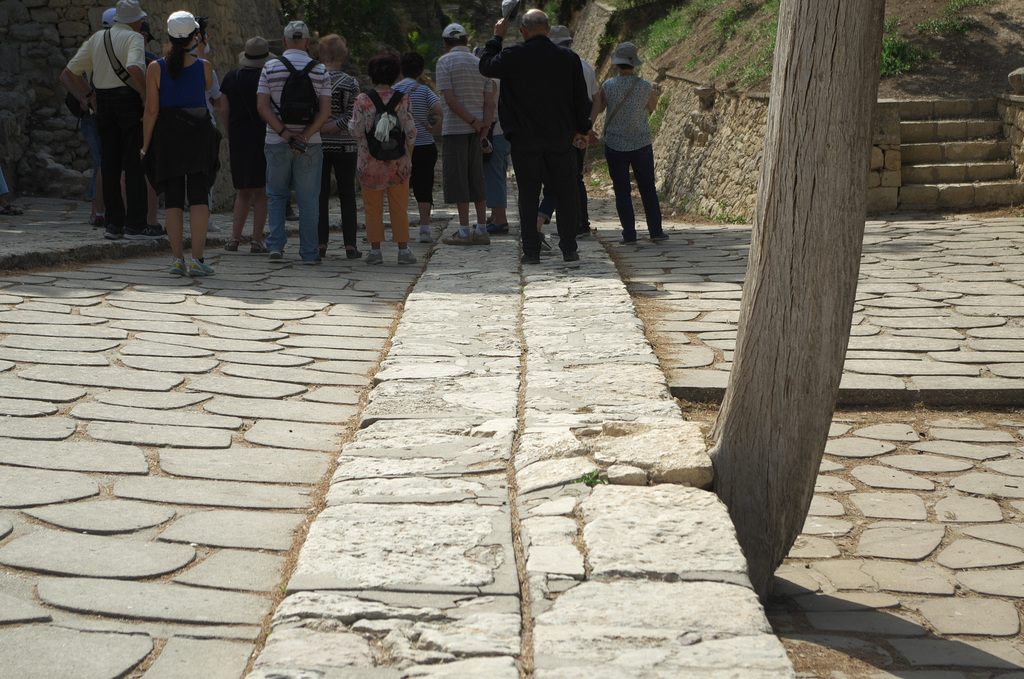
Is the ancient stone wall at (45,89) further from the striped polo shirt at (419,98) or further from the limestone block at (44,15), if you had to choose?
the striped polo shirt at (419,98)

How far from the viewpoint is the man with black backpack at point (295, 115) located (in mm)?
6391

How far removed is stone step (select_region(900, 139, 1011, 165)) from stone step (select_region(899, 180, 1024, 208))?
0.40 meters

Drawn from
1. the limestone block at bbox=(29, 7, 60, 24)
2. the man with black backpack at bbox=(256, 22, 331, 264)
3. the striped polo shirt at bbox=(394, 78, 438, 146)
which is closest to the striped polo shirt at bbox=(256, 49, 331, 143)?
the man with black backpack at bbox=(256, 22, 331, 264)

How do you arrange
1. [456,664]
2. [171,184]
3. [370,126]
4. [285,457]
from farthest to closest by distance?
[370,126]
[171,184]
[285,457]
[456,664]

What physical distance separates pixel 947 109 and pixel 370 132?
727cm

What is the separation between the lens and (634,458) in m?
2.97

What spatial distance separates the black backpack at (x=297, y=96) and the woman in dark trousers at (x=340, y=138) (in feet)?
1.01

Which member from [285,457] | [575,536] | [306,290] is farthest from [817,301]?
[306,290]

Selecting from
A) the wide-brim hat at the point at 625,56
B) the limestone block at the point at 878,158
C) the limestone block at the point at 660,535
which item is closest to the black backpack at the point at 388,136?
the wide-brim hat at the point at 625,56

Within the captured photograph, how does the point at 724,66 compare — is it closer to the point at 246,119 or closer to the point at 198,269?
the point at 246,119

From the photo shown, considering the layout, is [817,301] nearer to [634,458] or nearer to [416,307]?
[634,458]

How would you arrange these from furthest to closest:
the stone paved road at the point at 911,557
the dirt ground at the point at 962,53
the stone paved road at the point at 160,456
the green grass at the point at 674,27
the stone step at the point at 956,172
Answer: the green grass at the point at 674,27
the dirt ground at the point at 962,53
the stone step at the point at 956,172
the stone paved road at the point at 911,557
the stone paved road at the point at 160,456

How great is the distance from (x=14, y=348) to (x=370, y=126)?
3054 mm

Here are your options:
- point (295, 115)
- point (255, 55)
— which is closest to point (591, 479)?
point (295, 115)
